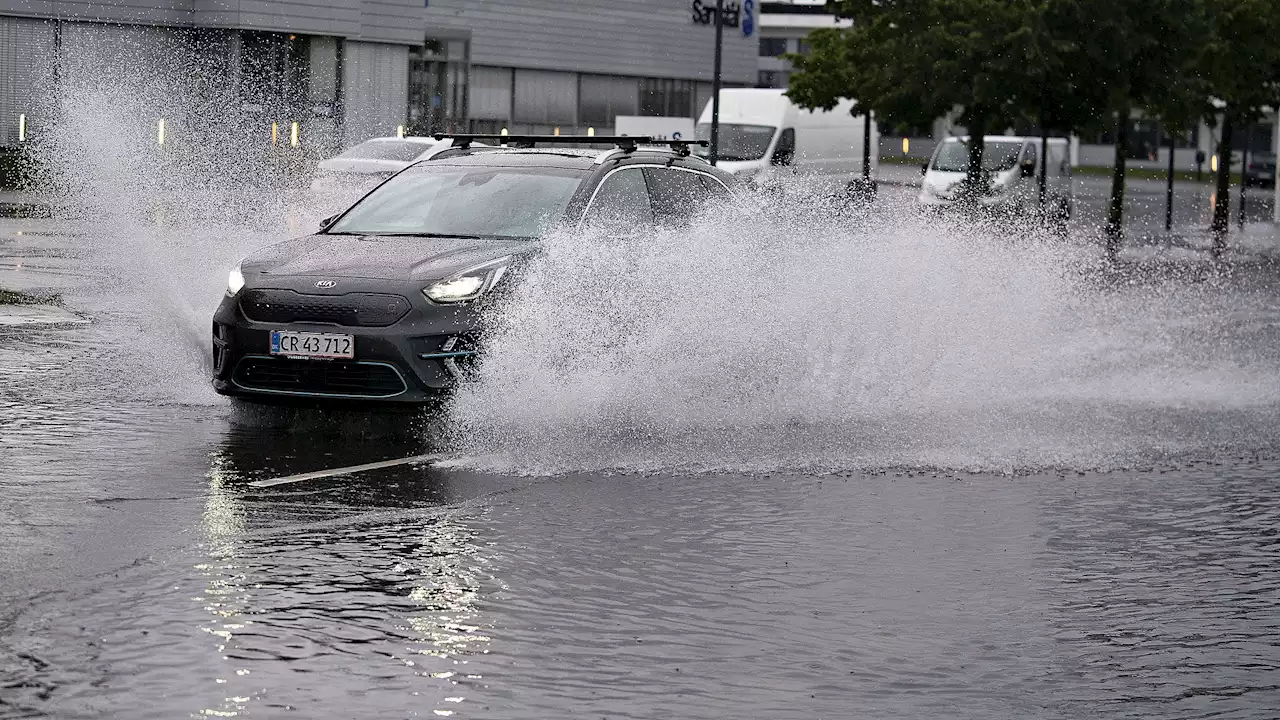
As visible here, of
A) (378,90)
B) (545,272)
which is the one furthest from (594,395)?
(378,90)

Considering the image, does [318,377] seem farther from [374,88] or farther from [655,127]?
[374,88]

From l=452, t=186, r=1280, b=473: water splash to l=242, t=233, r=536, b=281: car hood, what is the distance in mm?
362

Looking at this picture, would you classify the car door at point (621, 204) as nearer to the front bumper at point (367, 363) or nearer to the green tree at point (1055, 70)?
the front bumper at point (367, 363)

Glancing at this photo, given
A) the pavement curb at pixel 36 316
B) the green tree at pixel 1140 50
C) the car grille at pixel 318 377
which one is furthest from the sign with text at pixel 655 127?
the car grille at pixel 318 377

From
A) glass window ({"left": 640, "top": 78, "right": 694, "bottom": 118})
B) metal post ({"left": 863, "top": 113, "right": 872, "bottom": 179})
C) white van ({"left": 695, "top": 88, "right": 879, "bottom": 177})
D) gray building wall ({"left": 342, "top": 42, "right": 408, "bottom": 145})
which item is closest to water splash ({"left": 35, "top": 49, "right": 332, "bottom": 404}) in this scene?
gray building wall ({"left": 342, "top": 42, "right": 408, "bottom": 145})

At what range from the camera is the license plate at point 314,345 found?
10.9 meters

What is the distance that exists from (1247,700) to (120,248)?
22.2 m

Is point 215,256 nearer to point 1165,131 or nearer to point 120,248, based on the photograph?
point 120,248

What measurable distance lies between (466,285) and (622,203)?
1881mm

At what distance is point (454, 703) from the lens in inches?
231

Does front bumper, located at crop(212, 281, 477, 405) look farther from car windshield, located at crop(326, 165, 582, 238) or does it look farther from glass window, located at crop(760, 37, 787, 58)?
glass window, located at crop(760, 37, 787, 58)

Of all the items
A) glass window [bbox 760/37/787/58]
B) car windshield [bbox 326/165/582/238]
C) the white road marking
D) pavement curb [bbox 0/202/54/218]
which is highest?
glass window [bbox 760/37/787/58]

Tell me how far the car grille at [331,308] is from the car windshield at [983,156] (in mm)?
33618

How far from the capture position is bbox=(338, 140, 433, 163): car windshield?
35250 mm
